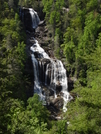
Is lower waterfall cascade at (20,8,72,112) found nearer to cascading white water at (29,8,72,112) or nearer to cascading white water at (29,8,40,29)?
cascading white water at (29,8,72,112)

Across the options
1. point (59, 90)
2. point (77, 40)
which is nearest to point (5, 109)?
point (59, 90)

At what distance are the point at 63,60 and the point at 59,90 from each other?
28.4 ft

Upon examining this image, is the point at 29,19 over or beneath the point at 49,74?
over

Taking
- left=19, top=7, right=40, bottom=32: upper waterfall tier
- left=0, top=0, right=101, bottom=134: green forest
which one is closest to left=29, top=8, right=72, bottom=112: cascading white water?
left=0, top=0, right=101, bottom=134: green forest

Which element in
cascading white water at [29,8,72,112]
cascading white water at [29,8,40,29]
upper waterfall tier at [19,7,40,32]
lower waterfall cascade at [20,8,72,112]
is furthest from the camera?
cascading white water at [29,8,40,29]

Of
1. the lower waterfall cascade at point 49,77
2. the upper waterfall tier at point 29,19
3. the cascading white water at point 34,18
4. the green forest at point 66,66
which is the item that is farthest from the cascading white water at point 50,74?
the cascading white water at point 34,18

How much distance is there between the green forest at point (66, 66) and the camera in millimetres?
8343

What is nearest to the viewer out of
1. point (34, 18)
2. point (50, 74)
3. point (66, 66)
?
point (50, 74)

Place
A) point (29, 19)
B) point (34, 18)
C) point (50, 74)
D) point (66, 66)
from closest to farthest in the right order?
point (50, 74) → point (66, 66) → point (29, 19) → point (34, 18)

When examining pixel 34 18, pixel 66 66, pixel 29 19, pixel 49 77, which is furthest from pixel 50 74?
pixel 34 18

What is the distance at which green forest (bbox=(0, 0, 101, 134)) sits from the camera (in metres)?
8.34

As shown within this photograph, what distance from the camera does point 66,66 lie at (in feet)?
129

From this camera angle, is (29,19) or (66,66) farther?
(29,19)

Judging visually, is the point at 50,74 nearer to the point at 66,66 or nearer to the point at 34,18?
the point at 66,66
